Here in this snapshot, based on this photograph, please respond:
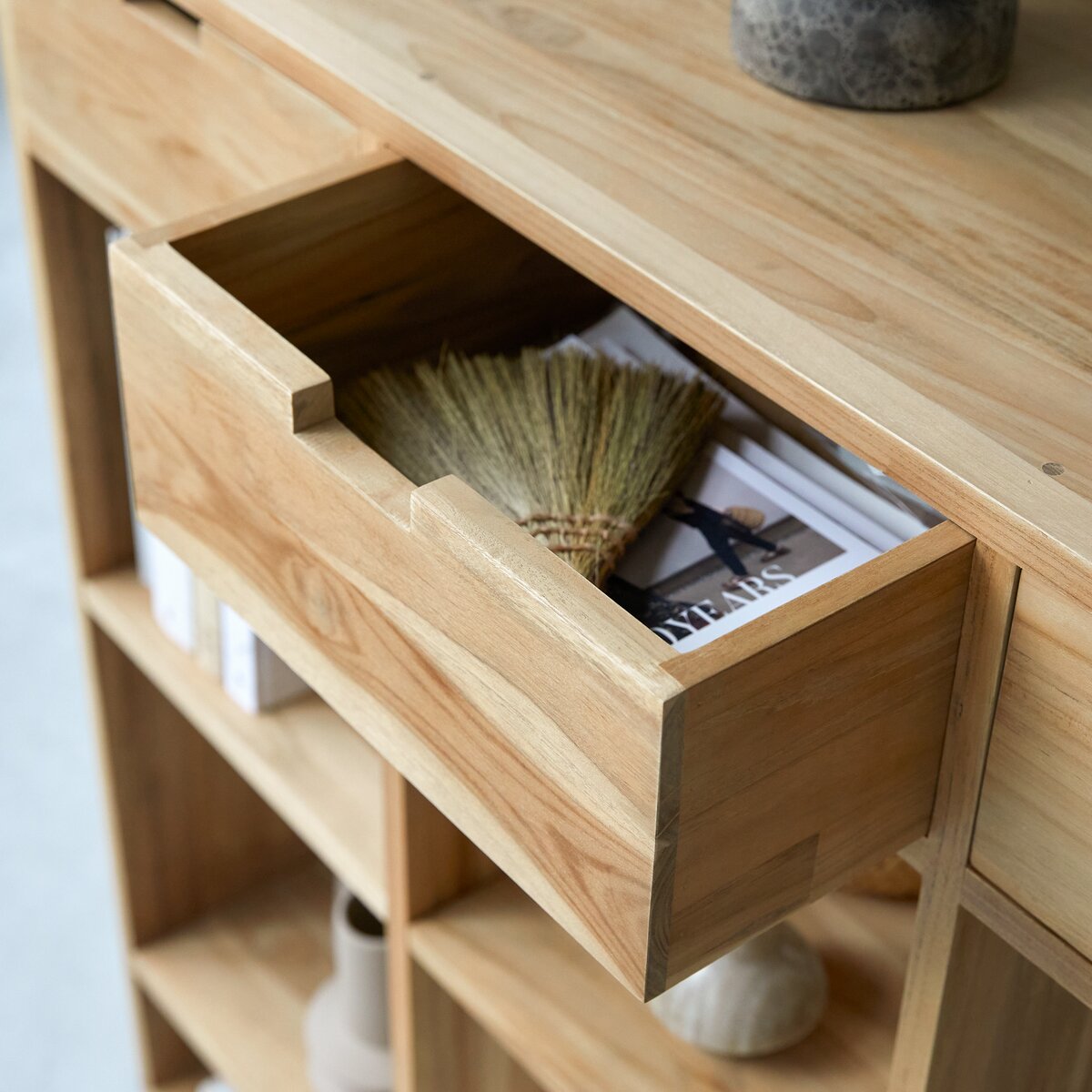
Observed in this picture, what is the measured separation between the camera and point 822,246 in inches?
26.9

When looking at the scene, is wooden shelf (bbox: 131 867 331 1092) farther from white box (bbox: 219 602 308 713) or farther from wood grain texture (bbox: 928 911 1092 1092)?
wood grain texture (bbox: 928 911 1092 1092)

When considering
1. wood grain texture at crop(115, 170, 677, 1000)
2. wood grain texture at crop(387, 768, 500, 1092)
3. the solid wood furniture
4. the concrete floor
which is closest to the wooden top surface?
the solid wood furniture

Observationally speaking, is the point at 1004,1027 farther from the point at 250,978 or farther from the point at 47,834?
the point at 47,834

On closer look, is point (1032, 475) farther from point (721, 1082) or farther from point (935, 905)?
point (721, 1082)

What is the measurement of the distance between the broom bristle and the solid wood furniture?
0.06 metres

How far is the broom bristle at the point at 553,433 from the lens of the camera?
0.75 metres

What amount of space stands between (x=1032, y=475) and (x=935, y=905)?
217 mm

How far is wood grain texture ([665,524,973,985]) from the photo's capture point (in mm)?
541

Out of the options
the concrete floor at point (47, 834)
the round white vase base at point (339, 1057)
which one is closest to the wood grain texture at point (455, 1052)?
the round white vase base at point (339, 1057)

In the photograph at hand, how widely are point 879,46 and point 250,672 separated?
70 centimetres

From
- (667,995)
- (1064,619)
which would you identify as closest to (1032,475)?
(1064,619)

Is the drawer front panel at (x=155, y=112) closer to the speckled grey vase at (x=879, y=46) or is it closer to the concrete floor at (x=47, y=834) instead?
the speckled grey vase at (x=879, y=46)

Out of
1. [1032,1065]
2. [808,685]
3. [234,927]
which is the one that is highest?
[808,685]

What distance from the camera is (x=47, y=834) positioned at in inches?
76.7
